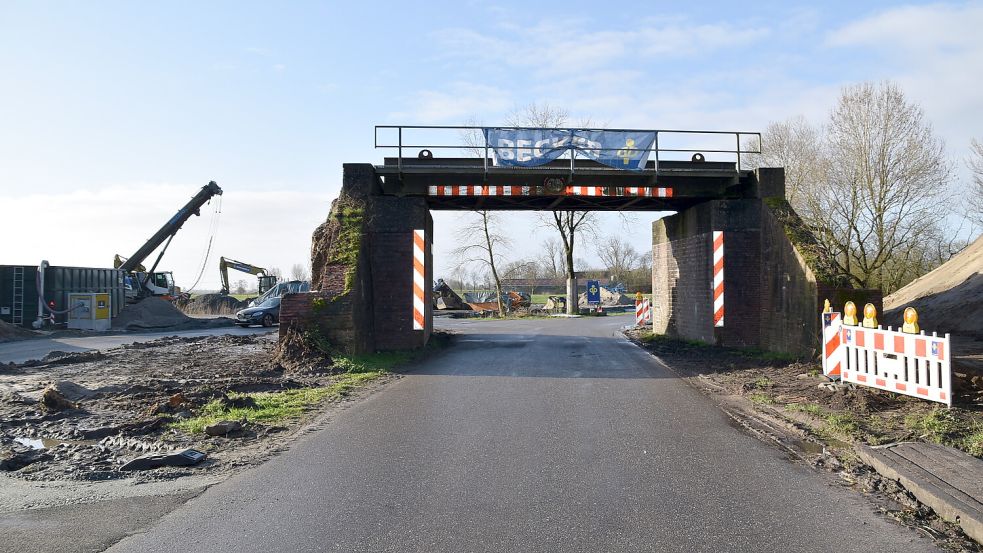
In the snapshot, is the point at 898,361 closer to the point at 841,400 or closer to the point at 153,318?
the point at 841,400

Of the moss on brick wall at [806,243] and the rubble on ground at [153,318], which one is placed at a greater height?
the moss on brick wall at [806,243]

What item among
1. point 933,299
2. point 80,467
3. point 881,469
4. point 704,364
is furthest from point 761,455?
point 933,299

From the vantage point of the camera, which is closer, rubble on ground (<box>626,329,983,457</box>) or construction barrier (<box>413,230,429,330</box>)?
rubble on ground (<box>626,329,983,457</box>)

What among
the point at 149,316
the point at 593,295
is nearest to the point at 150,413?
the point at 149,316

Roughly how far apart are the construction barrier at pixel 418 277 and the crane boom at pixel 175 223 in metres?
27.5

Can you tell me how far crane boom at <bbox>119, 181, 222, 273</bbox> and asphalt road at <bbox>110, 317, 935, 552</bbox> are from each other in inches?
1346

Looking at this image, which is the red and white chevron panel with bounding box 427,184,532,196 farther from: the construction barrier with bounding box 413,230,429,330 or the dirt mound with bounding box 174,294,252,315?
the dirt mound with bounding box 174,294,252,315

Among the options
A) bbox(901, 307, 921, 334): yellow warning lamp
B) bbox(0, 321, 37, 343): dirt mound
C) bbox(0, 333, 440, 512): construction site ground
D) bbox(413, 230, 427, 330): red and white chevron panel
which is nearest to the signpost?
bbox(0, 321, 37, 343): dirt mound

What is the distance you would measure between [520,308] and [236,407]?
139ft

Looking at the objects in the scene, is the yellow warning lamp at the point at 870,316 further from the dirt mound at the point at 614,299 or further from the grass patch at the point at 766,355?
Answer: the dirt mound at the point at 614,299

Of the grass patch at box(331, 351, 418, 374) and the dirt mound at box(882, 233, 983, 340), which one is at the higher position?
the dirt mound at box(882, 233, 983, 340)

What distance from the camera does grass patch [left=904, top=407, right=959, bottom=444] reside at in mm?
7348

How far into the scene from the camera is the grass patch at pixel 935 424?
24.1ft

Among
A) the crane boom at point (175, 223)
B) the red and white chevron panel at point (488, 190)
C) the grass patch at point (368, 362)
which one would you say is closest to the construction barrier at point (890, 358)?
the grass patch at point (368, 362)
